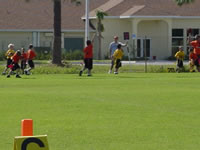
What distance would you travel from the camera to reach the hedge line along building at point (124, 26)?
65.5m

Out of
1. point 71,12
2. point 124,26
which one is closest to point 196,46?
point 124,26

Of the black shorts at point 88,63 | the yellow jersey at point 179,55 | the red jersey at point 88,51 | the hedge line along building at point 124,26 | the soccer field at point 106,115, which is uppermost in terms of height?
the hedge line along building at point 124,26

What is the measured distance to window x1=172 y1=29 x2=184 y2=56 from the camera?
2616 inches

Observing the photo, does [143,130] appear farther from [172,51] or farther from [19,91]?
[172,51]

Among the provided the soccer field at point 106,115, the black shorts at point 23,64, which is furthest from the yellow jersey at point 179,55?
the soccer field at point 106,115

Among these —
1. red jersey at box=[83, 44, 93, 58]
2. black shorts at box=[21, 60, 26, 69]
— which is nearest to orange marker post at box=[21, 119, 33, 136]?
red jersey at box=[83, 44, 93, 58]

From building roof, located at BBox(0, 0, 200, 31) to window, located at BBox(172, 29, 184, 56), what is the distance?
6.04ft

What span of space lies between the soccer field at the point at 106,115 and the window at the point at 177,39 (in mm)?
40409

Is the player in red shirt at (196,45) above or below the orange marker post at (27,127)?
above

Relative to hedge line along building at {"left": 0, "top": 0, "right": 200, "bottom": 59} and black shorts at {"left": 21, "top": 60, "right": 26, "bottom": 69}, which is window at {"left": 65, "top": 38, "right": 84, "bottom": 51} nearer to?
hedge line along building at {"left": 0, "top": 0, "right": 200, "bottom": 59}

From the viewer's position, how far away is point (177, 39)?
67.1 meters

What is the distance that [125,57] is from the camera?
63.9m

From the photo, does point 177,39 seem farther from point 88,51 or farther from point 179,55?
point 88,51

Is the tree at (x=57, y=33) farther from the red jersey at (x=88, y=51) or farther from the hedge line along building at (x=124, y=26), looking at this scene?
the hedge line along building at (x=124, y=26)
